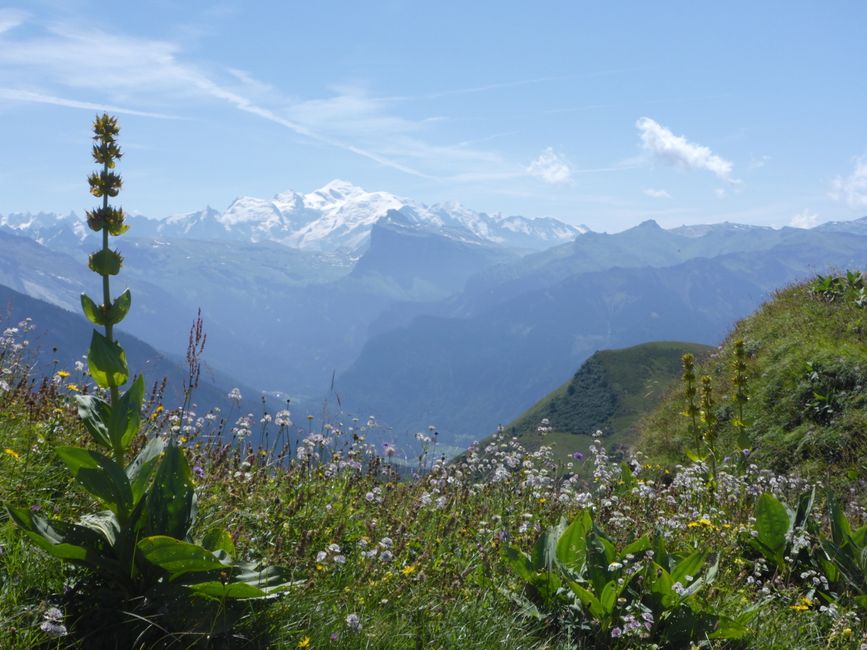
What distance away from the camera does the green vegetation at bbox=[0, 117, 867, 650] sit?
142 inches

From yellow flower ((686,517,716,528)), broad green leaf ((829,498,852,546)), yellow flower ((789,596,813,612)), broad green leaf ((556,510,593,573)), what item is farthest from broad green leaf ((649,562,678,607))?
broad green leaf ((829,498,852,546))

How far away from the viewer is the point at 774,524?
20.0 feet

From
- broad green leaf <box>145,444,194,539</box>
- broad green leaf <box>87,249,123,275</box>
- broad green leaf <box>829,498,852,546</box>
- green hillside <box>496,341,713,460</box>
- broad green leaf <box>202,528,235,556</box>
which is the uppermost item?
broad green leaf <box>87,249,123,275</box>

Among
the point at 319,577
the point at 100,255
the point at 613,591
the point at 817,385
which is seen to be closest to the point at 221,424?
the point at 319,577

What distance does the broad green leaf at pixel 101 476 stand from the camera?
3.46 m

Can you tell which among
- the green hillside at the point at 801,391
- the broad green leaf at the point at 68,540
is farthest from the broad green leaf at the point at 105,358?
the green hillside at the point at 801,391

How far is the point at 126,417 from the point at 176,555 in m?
0.78

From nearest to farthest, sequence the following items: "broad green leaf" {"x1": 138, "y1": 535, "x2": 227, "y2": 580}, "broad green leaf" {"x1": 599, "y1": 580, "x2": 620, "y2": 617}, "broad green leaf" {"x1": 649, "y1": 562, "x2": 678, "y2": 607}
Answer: "broad green leaf" {"x1": 138, "y1": 535, "x2": 227, "y2": 580}, "broad green leaf" {"x1": 599, "y1": 580, "x2": 620, "y2": 617}, "broad green leaf" {"x1": 649, "y1": 562, "x2": 678, "y2": 607}

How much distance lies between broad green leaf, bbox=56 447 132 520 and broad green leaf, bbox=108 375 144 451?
7.2 inches

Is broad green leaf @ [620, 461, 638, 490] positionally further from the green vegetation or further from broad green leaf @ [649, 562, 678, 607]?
broad green leaf @ [649, 562, 678, 607]

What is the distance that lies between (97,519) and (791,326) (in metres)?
17.0

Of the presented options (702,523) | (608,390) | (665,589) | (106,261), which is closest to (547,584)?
(665,589)

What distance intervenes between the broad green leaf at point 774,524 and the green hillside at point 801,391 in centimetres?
263

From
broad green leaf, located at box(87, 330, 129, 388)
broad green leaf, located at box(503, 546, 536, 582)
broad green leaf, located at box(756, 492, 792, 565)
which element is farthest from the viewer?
broad green leaf, located at box(756, 492, 792, 565)
